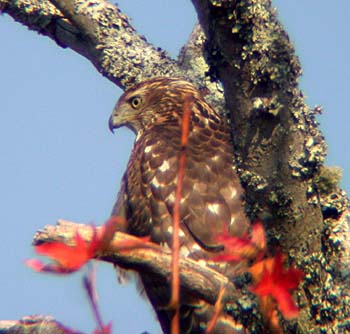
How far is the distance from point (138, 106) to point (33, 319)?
374 centimetres

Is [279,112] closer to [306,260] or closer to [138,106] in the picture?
[306,260]

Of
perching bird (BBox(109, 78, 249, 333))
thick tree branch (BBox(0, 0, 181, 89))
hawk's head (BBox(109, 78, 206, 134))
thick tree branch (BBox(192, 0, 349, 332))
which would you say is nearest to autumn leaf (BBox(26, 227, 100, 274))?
thick tree branch (BBox(192, 0, 349, 332))

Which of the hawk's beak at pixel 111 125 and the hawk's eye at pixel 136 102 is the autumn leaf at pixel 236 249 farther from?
the hawk's beak at pixel 111 125

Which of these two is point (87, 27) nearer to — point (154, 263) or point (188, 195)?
point (188, 195)

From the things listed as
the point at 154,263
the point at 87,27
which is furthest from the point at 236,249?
the point at 87,27

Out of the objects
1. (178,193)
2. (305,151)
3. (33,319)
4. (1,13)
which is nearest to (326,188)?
(305,151)

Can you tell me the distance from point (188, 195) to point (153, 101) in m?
1.95

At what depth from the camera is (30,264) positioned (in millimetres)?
1747

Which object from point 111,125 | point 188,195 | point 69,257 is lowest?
point 69,257

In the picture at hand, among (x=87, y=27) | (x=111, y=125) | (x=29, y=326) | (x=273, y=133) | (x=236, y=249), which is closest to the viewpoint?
(x=236, y=249)

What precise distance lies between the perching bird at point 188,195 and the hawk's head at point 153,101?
17.5 inches

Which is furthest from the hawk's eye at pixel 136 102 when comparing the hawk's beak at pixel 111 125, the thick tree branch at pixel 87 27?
the thick tree branch at pixel 87 27

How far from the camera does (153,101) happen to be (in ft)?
22.2

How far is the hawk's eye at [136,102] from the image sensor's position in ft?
21.9
